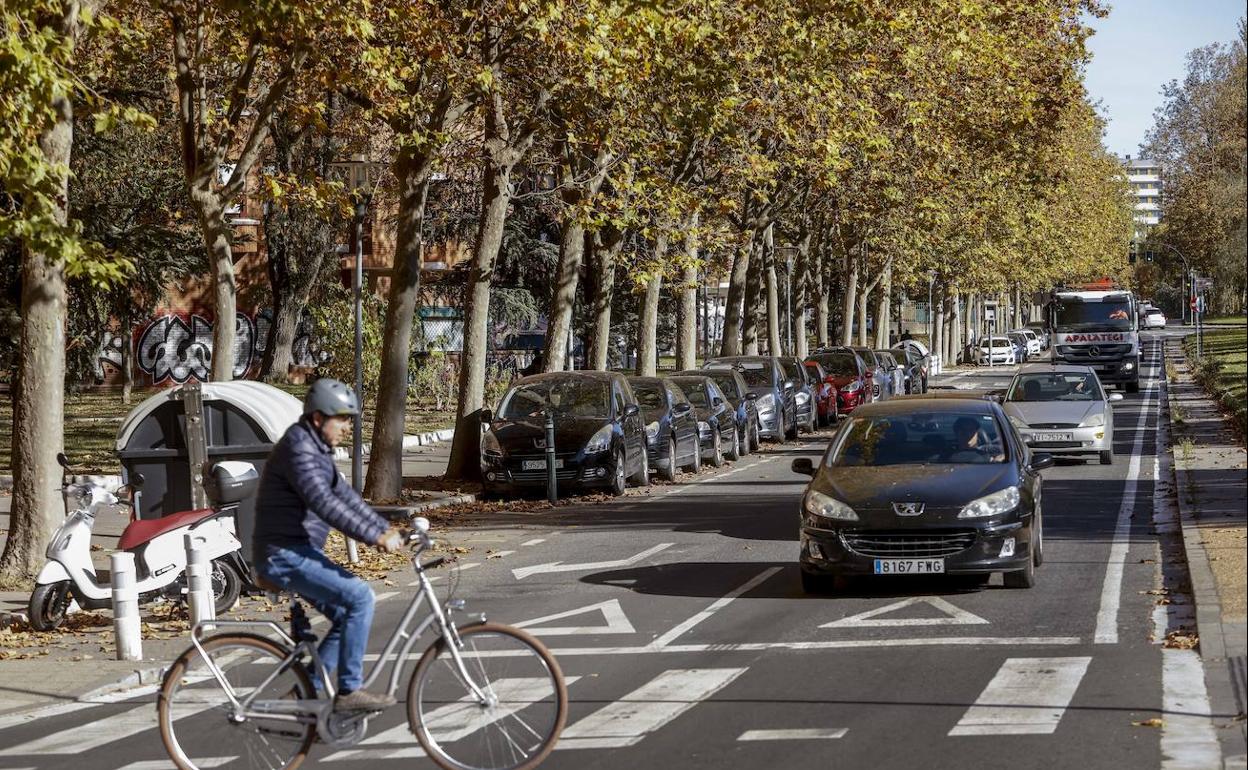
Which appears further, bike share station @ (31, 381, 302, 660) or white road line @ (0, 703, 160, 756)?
bike share station @ (31, 381, 302, 660)

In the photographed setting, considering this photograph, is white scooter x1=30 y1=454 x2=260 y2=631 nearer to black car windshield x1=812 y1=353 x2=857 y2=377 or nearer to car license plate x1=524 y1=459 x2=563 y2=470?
car license plate x1=524 y1=459 x2=563 y2=470

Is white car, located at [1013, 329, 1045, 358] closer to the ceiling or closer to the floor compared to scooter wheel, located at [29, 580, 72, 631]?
closer to the ceiling

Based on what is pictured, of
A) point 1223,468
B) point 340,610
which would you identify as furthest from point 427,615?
point 1223,468

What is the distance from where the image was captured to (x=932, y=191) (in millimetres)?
49312

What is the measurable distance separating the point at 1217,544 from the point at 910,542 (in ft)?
10.5

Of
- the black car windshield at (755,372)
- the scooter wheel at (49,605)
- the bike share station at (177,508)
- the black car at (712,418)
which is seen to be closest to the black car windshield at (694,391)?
the black car at (712,418)

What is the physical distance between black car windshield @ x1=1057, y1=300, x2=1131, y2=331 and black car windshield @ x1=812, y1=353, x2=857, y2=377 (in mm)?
10784

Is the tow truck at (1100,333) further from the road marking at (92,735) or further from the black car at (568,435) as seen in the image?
the road marking at (92,735)

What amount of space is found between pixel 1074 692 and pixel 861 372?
35061 mm

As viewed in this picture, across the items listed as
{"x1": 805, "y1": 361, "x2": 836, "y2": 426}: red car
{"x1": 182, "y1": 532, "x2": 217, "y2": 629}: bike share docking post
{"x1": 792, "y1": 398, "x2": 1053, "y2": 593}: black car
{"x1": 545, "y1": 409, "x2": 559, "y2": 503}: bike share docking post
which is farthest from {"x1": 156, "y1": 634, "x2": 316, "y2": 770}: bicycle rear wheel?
{"x1": 805, "y1": 361, "x2": 836, "y2": 426}: red car

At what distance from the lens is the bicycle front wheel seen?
311 inches

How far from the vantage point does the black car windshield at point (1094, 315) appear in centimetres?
5219

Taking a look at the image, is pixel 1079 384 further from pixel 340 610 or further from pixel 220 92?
pixel 340 610

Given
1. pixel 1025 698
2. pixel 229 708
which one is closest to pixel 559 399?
pixel 1025 698
